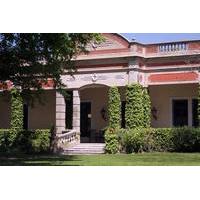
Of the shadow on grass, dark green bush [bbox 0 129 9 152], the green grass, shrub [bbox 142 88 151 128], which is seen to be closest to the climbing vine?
shrub [bbox 142 88 151 128]

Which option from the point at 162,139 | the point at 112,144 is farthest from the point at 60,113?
the point at 162,139

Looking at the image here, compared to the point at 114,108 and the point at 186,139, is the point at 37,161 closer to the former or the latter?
the point at 186,139

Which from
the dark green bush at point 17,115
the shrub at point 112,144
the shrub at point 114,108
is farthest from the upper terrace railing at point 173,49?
the dark green bush at point 17,115

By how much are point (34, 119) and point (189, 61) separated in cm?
1148

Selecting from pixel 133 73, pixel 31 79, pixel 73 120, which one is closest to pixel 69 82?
pixel 73 120

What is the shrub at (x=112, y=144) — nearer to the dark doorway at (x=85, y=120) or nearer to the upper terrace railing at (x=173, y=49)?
the upper terrace railing at (x=173, y=49)

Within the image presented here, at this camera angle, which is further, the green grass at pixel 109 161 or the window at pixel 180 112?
the window at pixel 180 112

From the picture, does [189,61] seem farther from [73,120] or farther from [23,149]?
[23,149]

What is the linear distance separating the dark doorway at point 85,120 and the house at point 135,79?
61 millimetres

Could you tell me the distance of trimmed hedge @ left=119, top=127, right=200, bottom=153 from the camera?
24453 mm

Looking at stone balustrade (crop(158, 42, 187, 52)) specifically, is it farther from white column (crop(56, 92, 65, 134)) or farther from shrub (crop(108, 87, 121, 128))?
white column (crop(56, 92, 65, 134))

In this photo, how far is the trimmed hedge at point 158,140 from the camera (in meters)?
24.5

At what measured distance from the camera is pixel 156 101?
1181 inches

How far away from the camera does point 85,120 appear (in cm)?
3203
